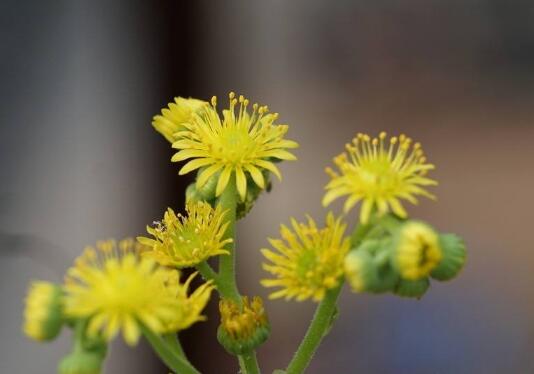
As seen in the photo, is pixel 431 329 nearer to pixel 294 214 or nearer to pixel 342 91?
pixel 294 214

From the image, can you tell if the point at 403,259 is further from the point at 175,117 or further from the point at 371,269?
the point at 175,117

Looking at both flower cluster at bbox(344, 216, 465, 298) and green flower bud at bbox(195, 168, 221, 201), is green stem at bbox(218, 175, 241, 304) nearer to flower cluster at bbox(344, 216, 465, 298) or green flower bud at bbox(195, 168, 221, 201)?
green flower bud at bbox(195, 168, 221, 201)

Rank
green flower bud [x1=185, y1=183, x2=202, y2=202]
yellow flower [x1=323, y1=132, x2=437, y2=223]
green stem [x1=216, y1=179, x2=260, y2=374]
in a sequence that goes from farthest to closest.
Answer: green flower bud [x1=185, y1=183, x2=202, y2=202], green stem [x1=216, y1=179, x2=260, y2=374], yellow flower [x1=323, y1=132, x2=437, y2=223]

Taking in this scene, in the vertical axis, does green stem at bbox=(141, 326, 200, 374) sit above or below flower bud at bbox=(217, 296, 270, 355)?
below

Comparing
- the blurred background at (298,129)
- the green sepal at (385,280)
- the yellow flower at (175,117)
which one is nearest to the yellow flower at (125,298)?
the green sepal at (385,280)

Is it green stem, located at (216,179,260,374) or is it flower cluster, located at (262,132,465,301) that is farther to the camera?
green stem, located at (216,179,260,374)

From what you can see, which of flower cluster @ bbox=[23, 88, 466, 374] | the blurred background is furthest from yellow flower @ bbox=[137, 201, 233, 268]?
the blurred background
